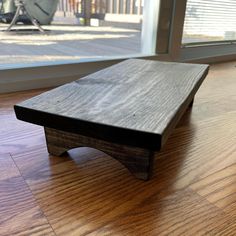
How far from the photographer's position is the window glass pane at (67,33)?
1476 millimetres

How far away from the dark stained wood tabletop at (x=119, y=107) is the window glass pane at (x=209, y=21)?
1.25m

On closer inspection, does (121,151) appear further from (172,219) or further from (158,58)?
(158,58)

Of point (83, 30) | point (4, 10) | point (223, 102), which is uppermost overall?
point (4, 10)

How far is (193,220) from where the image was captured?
0.47 meters

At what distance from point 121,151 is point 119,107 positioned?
0.31 ft

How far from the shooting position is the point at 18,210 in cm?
49

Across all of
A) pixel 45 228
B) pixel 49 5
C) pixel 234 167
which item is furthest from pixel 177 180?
pixel 49 5

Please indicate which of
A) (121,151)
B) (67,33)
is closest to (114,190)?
(121,151)

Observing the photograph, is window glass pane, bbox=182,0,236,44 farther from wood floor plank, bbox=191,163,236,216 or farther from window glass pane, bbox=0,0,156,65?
wood floor plank, bbox=191,163,236,216

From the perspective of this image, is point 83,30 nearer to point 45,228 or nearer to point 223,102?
point 223,102

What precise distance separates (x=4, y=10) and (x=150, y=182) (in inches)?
53.0

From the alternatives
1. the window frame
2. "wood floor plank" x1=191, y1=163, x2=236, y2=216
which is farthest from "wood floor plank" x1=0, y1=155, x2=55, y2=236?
the window frame

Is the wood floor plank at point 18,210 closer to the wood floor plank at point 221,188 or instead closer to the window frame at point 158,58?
the wood floor plank at point 221,188

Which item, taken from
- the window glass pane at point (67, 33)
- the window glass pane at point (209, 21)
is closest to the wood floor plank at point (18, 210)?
the window glass pane at point (67, 33)
